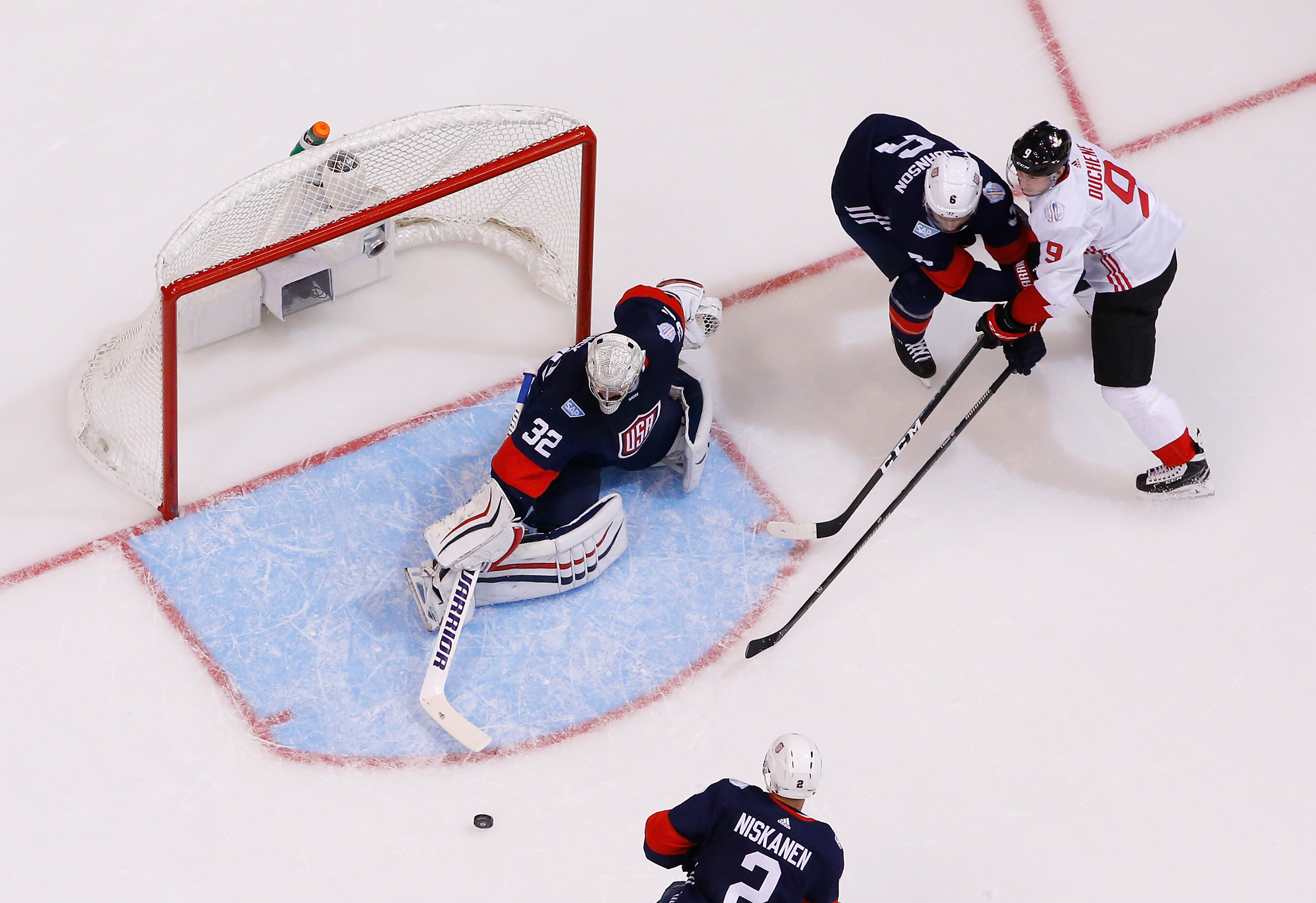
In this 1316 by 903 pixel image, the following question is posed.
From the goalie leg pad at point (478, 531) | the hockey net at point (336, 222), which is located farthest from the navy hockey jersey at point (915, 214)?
the goalie leg pad at point (478, 531)

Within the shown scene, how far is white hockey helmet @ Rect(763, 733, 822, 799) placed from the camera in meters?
4.13

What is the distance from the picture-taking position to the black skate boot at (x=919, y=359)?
5.75m

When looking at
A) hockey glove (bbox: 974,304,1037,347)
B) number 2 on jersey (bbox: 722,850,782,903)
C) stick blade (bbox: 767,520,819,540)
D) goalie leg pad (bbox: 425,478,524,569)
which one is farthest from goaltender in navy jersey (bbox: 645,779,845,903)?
hockey glove (bbox: 974,304,1037,347)

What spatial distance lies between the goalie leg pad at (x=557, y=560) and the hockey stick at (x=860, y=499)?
52cm

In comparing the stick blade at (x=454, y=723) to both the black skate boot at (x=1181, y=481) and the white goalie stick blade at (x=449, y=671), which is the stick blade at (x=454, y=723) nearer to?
the white goalie stick blade at (x=449, y=671)

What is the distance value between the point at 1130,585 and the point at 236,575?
2729 millimetres

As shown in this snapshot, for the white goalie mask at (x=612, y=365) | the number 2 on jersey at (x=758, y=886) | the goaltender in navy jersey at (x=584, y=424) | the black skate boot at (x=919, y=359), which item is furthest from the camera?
the black skate boot at (x=919, y=359)

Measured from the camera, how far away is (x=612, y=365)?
470 centimetres

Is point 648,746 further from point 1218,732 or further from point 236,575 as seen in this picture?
point 1218,732

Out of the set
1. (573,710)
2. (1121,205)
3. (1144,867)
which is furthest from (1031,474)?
(573,710)

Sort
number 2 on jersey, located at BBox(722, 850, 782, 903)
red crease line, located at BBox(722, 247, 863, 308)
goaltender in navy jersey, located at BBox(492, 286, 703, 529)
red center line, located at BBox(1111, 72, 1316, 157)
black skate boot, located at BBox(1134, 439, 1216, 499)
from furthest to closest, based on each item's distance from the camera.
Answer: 1. red center line, located at BBox(1111, 72, 1316, 157)
2. red crease line, located at BBox(722, 247, 863, 308)
3. black skate boot, located at BBox(1134, 439, 1216, 499)
4. goaltender in navy jersey, located at BBox(492, 286, 703, 529)
5. number 2 on jersey, located at BBox(722, 850, 782, 903)

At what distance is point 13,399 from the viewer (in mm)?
5578

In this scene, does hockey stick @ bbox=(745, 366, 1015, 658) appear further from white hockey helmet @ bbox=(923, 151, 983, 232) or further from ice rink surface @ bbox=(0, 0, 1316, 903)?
white hockey helmet @ bbox=(923, 151, 983, 232)

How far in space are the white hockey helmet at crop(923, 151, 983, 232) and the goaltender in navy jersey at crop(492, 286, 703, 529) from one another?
83 cm
